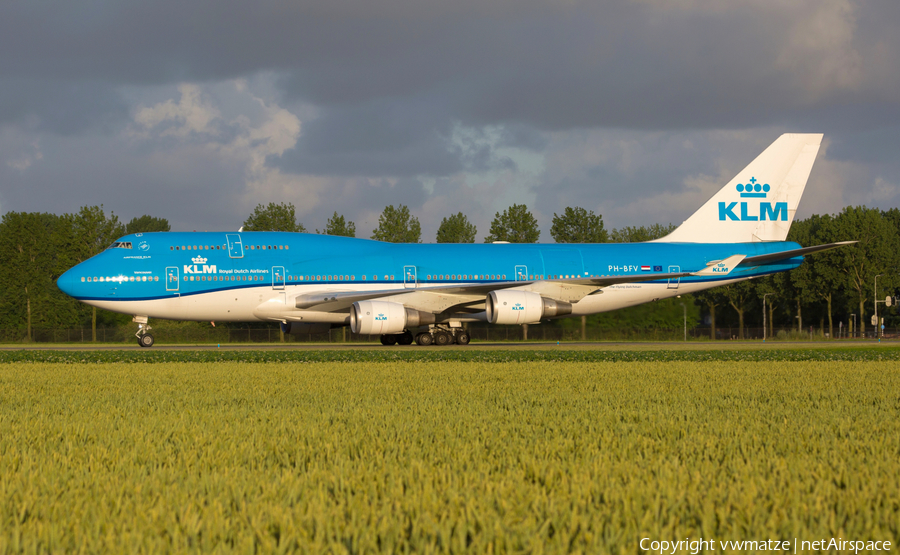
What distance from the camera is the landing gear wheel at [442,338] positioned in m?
28.2

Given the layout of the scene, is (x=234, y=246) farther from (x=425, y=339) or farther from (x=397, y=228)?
(x=397, y=228)

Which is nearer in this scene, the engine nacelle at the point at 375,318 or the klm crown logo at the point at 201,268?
the engine nacelle at the point at 375,318

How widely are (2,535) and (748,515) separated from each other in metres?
3.50

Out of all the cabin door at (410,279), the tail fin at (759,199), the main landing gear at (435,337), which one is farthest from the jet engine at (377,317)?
the tail fin at (759,199)

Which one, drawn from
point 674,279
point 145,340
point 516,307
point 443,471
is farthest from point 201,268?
point 443,471

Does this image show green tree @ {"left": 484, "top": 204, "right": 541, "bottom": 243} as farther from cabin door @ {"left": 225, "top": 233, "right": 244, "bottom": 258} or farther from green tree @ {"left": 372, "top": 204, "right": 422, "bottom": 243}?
cabin door @ {"left": 225, "top": 233, "right": 244, "bottom": 258}

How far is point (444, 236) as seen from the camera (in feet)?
256

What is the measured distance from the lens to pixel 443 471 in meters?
4.51

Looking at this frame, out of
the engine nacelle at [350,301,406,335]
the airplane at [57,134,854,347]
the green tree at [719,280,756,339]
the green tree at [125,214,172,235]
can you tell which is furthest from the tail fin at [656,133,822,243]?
the green tree at [125,214,172,235]

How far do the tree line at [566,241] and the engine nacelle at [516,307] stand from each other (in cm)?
1356

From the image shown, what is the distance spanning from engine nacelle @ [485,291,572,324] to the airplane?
1.6 inches

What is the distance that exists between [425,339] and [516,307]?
4.38 meters

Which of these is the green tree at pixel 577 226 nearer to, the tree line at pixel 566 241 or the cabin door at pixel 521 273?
the tree line at pixel 566 241

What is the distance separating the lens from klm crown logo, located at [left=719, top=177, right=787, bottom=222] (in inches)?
1246
